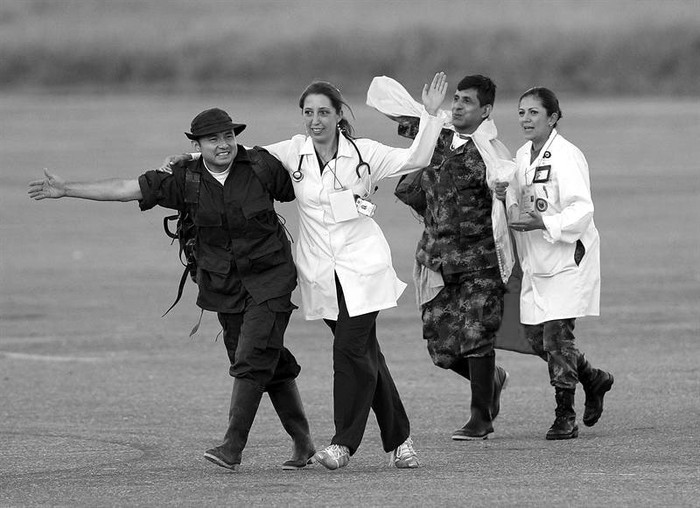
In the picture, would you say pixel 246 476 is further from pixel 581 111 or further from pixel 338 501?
pixel 581 111

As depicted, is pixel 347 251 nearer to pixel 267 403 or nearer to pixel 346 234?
pixel 346 234

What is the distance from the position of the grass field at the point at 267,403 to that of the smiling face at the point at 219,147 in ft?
4.79

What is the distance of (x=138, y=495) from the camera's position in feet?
25.3

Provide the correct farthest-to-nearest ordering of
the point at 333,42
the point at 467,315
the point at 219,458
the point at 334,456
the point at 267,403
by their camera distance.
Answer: the point at 333,42
the point at 267,403
the point at 467,315
the point at 334,456
the point at 219,458

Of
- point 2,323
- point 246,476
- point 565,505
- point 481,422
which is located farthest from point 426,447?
point 2,323

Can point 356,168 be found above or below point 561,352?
above

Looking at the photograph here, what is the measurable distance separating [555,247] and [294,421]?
73.1 inches

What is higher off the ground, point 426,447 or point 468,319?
point 468,319

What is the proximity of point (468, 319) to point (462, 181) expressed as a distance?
76 cm

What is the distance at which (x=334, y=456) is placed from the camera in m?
8.36

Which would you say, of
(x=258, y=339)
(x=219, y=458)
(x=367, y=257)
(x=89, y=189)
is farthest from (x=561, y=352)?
(x=89, y=189)

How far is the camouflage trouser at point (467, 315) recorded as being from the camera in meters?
9.84

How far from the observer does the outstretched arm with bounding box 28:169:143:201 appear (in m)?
8.50

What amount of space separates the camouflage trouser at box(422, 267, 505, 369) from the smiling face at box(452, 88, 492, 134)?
0.80m
